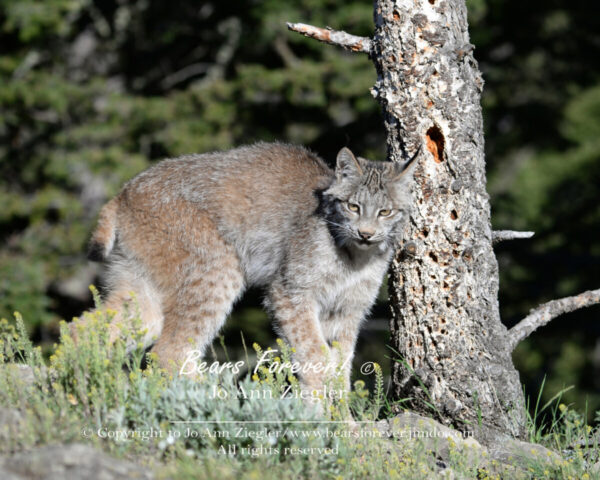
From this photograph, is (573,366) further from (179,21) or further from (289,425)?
Result: (289,425)

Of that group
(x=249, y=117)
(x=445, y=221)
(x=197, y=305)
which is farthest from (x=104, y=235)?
(x=249, y=117)

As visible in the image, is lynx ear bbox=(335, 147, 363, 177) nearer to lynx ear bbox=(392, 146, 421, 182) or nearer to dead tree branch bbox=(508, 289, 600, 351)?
lynx ear bbox=(392, 146, 421, 182)

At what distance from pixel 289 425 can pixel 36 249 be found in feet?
24.1

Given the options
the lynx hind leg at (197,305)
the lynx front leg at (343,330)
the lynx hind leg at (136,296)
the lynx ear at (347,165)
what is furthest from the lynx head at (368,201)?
the lynx hind leg at (136,296)

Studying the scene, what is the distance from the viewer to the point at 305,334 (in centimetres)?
548

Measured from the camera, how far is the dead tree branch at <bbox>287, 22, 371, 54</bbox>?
16.7ft

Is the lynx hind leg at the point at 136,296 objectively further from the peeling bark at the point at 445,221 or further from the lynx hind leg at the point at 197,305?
the peeling bark at the point at 445,221

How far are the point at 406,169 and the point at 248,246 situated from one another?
1.49 m

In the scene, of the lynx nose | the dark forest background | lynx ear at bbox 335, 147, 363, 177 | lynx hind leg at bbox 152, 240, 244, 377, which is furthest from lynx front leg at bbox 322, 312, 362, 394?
the dark forest background

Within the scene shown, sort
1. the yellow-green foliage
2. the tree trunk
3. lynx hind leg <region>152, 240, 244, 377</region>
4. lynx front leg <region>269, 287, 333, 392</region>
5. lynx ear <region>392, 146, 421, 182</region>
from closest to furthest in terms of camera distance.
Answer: the yellow-green foliage, lynx ear <region>392, 146, 421, 182</region>, the tree trunk, lynx front leg <region>269, 287, 333, 392</region>, lynx hind leg <region>152, 240, 244, 377</region>

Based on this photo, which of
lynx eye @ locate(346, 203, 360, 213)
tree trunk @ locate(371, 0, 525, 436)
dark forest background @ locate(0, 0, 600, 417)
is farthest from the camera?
dark forest background @ locate(0, 0, 600, 417)

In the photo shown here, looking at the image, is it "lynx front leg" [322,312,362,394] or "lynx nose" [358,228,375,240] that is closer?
"lynx nose" [358,228,375,240]

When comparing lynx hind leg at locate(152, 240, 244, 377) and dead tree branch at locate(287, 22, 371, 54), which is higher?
dead tree branch at locate(287, 22, 371, 54)

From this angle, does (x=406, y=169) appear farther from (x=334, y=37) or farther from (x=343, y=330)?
(x=343, y=330)
